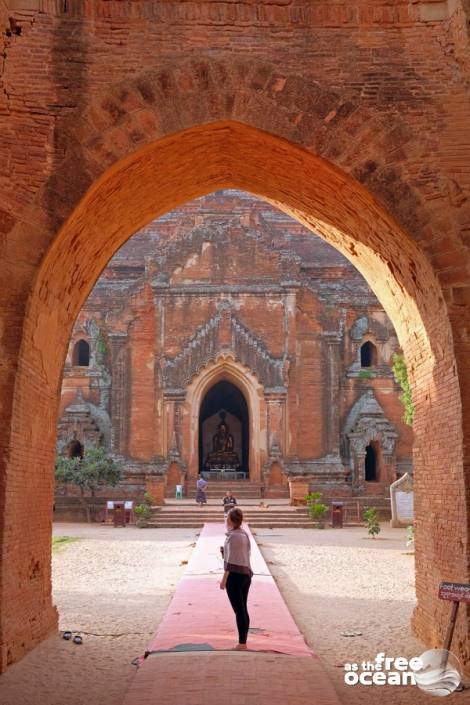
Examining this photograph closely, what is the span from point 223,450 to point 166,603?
24646 mm

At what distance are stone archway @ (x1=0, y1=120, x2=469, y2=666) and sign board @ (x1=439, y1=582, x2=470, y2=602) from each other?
76cm

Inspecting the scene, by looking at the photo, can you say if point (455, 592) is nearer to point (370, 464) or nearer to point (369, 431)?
point (369, 431)

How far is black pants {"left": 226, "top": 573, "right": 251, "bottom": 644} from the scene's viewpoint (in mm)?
8016

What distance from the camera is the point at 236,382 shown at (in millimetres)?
30922

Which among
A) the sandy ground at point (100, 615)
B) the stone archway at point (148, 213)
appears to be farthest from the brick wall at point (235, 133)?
the sandy ground at point (100, 615)

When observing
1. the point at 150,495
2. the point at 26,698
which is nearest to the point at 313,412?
the point at 150,495

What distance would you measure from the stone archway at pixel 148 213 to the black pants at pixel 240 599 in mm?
1893

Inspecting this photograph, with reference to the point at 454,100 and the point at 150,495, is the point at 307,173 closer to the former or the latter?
the point at 454,100

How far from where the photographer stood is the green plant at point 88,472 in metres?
26.8

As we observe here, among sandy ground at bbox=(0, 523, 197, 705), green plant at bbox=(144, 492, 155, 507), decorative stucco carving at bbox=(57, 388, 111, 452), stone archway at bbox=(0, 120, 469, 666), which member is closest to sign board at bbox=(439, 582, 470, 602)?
stone archway at bbox=(0, 120, 469, 666)

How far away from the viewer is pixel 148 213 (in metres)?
10.6

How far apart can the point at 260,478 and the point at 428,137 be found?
21969mm

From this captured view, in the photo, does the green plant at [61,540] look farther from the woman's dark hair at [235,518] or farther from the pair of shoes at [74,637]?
the woman's dark hair at [235,518]

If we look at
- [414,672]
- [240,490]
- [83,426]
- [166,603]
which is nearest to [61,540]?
[240,490]
